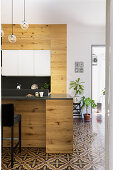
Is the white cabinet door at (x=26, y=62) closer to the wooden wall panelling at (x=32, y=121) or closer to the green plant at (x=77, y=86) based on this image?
the green plant at (x=77, y=86)

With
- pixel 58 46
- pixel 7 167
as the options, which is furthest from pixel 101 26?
pixel 7 167

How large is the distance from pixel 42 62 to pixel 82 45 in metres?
1.40

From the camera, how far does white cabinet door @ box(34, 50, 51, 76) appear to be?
538cm

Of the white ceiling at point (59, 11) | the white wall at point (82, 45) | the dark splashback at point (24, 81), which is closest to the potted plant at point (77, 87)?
the white wall at point (82, 45)

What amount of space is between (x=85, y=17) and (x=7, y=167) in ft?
13.6

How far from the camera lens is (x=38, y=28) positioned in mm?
5457

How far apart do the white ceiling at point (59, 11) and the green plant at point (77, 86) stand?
6.03ft

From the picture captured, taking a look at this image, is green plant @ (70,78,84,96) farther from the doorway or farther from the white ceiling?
the doorway

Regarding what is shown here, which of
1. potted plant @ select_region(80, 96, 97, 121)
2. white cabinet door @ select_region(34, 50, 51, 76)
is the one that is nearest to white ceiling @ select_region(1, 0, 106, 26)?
white cabinet door @ select_region(34, 50, 51, 76)

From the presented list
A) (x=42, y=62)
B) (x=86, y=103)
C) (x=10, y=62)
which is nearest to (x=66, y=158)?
(x=86, y=103)

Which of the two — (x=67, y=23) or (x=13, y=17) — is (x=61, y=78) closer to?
(x=67, y=23)

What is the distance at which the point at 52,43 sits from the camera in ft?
17.8

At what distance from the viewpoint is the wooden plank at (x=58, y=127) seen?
2.80m

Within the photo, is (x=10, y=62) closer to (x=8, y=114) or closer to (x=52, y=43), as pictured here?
(x=52, y=43)
